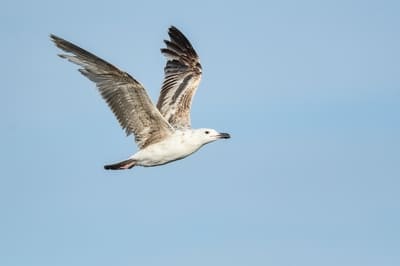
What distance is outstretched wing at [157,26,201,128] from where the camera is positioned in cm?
2600

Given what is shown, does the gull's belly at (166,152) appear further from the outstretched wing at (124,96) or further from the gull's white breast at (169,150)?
the outstretched wing at (124,96)

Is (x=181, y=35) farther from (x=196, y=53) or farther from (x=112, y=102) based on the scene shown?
(x=112, y=102)

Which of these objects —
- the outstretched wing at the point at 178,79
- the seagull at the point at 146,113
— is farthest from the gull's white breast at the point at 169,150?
the outstretched wing at the point at 178,79

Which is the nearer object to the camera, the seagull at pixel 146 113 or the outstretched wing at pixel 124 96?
the outstretched wing at pixel 124 96

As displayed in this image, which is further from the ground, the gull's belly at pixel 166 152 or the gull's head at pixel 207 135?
the gull's head at pixel 207 135

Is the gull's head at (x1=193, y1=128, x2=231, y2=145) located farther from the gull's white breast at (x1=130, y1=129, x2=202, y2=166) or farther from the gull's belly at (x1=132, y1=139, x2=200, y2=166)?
the gull's belly at (x1=132, y1=139, x2=200, y2=166)

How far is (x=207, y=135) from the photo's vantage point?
2422 centimetres

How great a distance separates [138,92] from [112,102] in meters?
0.85

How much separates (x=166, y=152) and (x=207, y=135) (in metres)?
1.10

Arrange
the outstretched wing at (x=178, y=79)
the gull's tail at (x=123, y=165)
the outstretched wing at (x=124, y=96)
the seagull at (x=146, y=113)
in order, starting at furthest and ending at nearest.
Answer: the outstretched wing at (x=178, y=79)
the gull's tail at (x=123, y=165)
the seagull at (x=146, y=113)
the outstretched wing at (x=124, y=96)

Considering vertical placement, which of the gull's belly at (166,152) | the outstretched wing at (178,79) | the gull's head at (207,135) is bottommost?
the gull's belly at (166,152)

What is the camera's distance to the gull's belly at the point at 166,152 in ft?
78.4

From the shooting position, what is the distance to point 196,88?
2717 cm

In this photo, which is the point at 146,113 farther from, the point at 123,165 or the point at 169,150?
the point at 123,165
